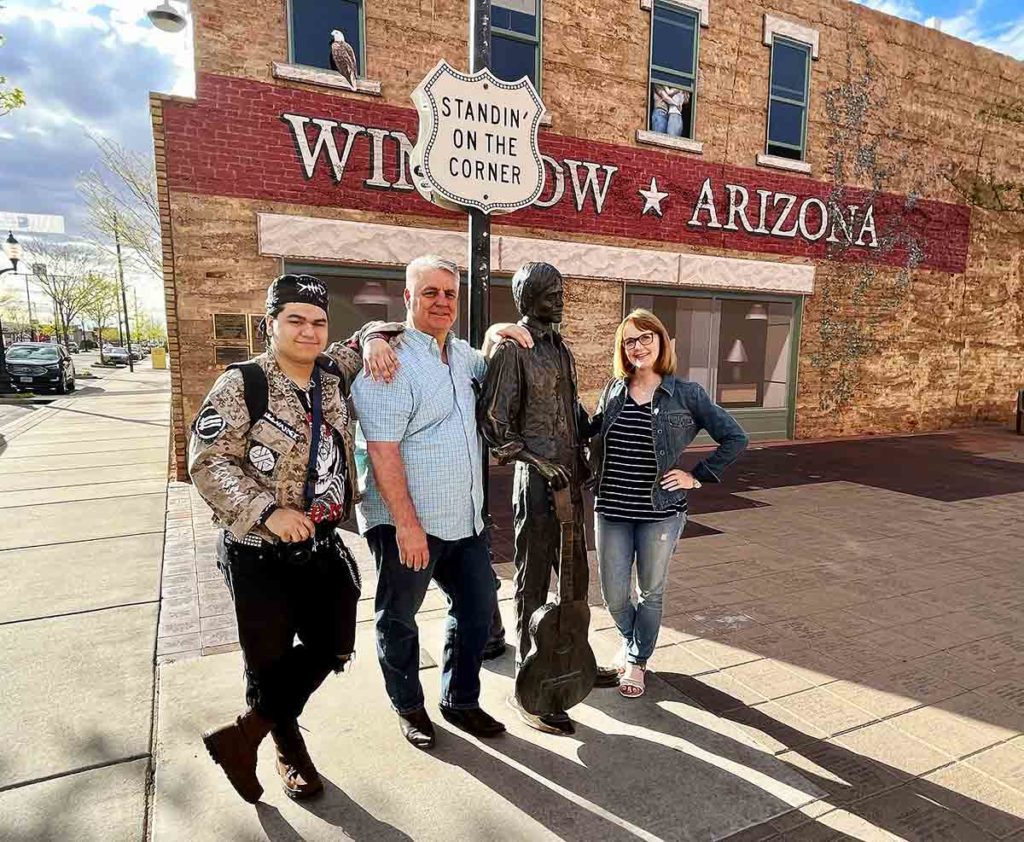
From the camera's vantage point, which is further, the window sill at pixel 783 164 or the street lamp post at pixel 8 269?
the street lamp post at pixel 8 269

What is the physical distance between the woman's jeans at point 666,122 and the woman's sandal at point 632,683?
8.67 m

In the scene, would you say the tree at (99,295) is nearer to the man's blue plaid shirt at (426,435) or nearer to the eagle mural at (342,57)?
the eagle mural at (342,57)

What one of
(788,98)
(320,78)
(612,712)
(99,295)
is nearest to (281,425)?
(612,712)

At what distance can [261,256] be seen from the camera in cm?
746

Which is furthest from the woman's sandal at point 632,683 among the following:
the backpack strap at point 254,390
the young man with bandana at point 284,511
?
the backpack strap at point 254,390

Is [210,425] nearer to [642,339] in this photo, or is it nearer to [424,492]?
[424,492]

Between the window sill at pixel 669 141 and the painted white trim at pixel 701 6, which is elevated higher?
the painted white trim at pixel 701 6

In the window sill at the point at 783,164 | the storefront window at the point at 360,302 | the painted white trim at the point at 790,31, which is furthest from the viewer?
the window sill at the point at 783,164

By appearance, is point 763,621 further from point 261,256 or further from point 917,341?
point 917,341

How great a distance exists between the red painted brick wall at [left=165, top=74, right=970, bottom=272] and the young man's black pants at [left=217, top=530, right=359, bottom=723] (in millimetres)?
6236

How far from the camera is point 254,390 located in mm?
2164

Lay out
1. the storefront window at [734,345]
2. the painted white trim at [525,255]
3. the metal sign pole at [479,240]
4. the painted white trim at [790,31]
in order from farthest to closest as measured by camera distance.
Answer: the storefront window at [734,345]
the painted white trim at [790,31]
the painted white trim at [525,255]
the metal sign pole at [479,240]

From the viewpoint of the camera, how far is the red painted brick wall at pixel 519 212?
7.08 m

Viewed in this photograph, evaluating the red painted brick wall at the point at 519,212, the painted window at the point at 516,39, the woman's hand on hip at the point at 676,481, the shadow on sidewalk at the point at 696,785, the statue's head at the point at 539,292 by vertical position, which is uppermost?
the painted window at the point at 516,39
